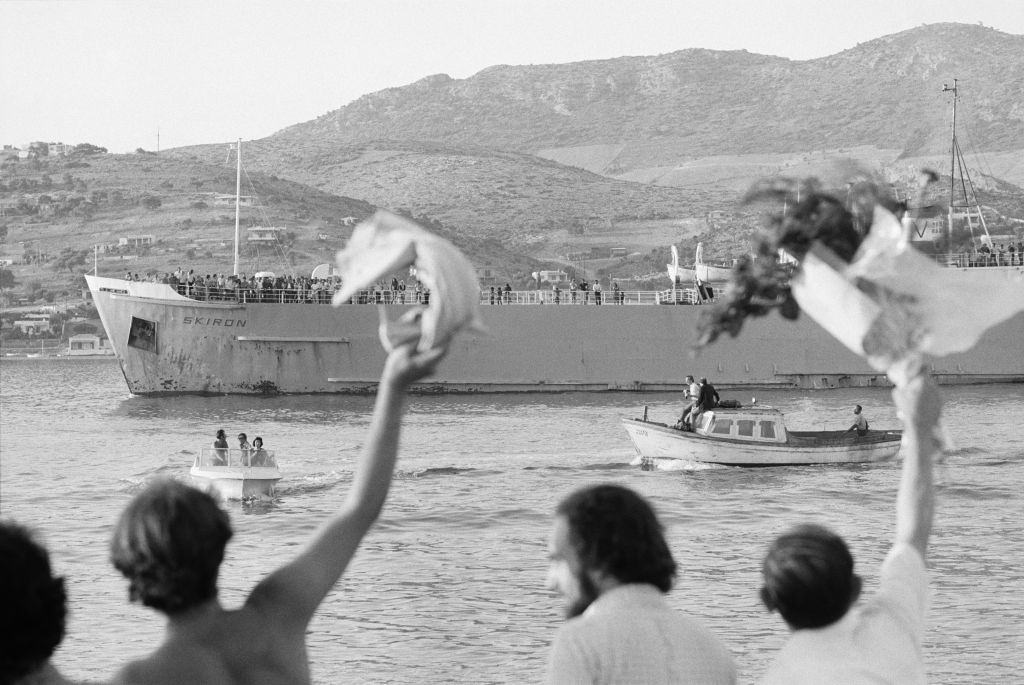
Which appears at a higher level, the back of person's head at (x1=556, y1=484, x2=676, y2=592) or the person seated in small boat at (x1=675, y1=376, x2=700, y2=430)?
the back of person's head at (x1=556, y1=484, x2=676, y2=592)

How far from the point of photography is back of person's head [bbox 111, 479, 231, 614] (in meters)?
2.90

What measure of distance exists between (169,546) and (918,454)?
5.63 feet

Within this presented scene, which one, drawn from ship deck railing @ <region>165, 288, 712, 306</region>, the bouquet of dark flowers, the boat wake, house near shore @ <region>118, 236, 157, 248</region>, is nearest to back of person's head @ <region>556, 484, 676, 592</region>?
the bouquet of dark flowers

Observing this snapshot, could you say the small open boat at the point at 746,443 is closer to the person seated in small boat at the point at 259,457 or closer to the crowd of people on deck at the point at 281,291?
the person seated in small boat at the point at 259,457

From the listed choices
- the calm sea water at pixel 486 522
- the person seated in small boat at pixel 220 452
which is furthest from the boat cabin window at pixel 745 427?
the person seated in small boat at pixel 220 452

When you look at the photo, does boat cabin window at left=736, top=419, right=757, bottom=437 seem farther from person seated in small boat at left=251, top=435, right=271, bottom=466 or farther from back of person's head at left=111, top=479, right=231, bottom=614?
back of person's head at left=111, top=479, right=231, bottom=614

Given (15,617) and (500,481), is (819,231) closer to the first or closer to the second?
(15,617)

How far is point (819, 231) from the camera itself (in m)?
3.36

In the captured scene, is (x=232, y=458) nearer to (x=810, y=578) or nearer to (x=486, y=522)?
(x=486, y=522)

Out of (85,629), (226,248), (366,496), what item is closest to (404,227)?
(366,496)

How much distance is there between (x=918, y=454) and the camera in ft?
11.8

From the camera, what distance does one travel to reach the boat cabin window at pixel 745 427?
2869cm

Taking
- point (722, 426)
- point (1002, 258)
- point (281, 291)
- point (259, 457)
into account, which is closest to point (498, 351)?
point (281, 291)

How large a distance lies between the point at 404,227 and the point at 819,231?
2.92 ft
